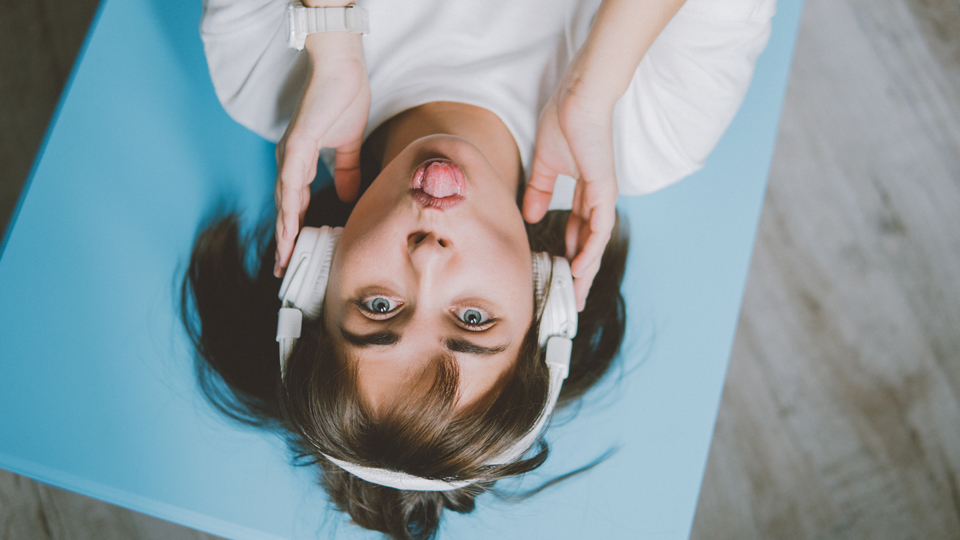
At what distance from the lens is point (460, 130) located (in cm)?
96

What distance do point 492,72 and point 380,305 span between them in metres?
0.49

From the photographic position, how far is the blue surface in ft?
3.22

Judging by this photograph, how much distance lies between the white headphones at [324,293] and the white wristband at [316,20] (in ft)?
1.05

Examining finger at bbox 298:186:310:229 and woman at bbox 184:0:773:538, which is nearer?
woman at bbox 184:0:773:538

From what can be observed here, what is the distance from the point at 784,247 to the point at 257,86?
1.46 m

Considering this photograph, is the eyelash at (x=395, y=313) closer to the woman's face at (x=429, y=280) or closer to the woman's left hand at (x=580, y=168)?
the woman's face at (x=429, y=280)

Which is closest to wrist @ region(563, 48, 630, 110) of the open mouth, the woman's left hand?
the woman's left hand

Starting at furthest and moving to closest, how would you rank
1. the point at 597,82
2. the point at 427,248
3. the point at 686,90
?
1. the point at 686,90
2. the point at 597,82
3. the point at 427,248

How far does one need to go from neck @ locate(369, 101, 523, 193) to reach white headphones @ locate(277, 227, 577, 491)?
7.7 inches

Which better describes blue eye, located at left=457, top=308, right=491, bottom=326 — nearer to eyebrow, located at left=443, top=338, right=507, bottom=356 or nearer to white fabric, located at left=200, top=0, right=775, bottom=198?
eyebrow, located at left=443, top=338, right=507, bottom=356

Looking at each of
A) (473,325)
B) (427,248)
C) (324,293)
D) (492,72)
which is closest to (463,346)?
(473,325)

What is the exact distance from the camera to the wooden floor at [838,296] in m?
1.50

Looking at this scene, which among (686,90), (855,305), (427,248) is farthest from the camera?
(855,305)

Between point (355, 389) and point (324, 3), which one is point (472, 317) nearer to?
point (355, 389)
